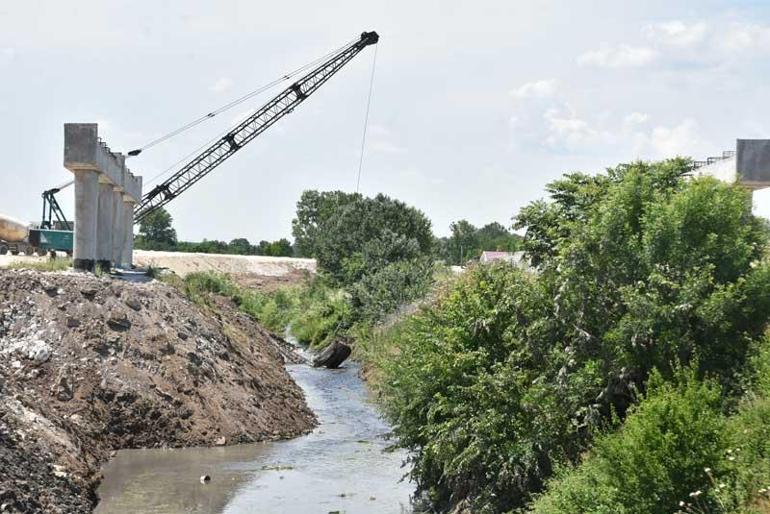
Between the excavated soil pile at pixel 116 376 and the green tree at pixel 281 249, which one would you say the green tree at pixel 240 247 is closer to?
the green tree at pixel 281 249

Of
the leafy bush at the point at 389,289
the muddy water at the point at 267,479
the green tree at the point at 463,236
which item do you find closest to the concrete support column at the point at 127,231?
the leafy bush at the point at 389,289

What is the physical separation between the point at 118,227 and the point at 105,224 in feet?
27.3

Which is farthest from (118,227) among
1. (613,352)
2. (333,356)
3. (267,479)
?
(613,352)

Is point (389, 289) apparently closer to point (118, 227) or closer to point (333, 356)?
point (333, 356)

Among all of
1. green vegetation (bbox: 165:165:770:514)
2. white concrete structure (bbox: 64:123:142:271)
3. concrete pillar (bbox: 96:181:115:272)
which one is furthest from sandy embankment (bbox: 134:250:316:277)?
green vegetation (bbox: 165:165:770:514)

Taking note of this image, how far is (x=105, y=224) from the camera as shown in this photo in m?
46.0

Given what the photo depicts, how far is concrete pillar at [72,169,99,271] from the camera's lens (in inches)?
1534

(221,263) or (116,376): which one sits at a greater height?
(221,263)

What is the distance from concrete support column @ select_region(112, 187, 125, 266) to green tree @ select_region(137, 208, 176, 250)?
10377 cm

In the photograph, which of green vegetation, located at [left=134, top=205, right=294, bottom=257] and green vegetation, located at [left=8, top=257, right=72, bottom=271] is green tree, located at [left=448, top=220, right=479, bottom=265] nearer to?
green vegetation, located at [left=134, top=205, right=294, bottom=257]

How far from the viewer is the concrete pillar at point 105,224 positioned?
148 ft

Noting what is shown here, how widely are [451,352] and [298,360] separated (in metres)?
35.6

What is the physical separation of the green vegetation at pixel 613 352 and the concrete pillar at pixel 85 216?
2007cm

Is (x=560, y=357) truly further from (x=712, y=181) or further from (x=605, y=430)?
(x=712, y=181)
